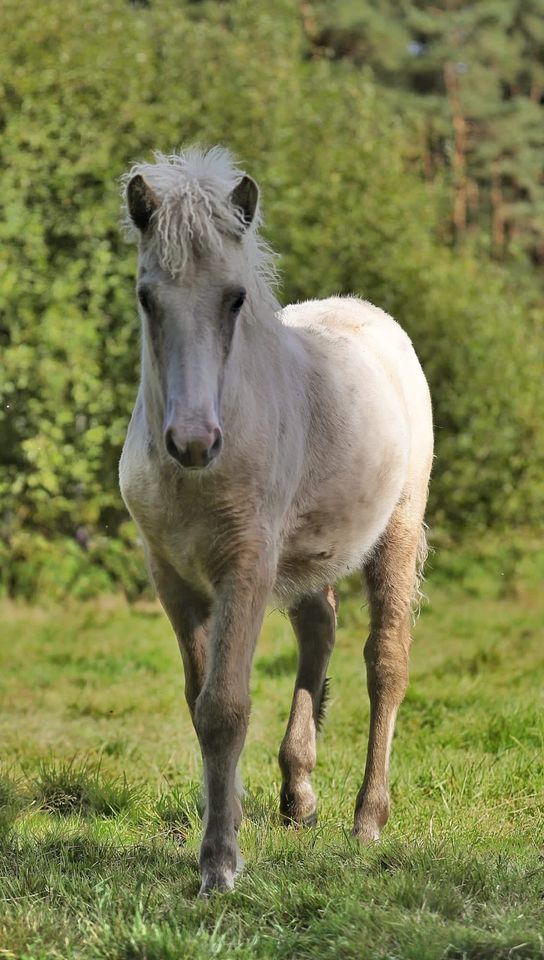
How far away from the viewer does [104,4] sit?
41.3 feet

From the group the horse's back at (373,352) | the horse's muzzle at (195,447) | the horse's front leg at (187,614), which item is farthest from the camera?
the horse's back at (373,352)

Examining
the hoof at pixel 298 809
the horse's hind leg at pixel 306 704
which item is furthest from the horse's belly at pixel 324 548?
the hoof at pixel 298 809

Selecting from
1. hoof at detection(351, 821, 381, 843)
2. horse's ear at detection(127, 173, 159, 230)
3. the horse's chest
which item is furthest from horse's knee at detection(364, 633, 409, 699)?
horse's ear at detection(127, 173, 159, 230)

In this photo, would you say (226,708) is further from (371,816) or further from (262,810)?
(262,810)

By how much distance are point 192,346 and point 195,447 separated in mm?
354

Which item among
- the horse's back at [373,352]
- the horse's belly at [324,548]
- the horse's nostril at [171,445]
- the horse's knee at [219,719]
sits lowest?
the horse's knee at [219,719]

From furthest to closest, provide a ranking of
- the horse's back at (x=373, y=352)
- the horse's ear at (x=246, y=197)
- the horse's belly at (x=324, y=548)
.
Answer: the horse's back at (x=373, y=352), the horse's belly at (x=324, y=548), the horse's ear at (x=246, y=197)

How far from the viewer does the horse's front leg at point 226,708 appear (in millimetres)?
4016

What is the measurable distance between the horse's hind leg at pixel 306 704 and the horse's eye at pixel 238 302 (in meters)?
2.08

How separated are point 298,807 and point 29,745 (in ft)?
6.13

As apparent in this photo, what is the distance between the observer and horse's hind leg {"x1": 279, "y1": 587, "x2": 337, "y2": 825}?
5.34m

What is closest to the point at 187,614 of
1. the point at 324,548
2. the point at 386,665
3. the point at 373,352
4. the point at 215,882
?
the point at 324,548

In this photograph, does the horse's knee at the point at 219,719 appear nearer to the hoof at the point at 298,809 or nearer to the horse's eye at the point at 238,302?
the horse's eye at the point at 238,302

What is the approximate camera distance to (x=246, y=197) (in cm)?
410
